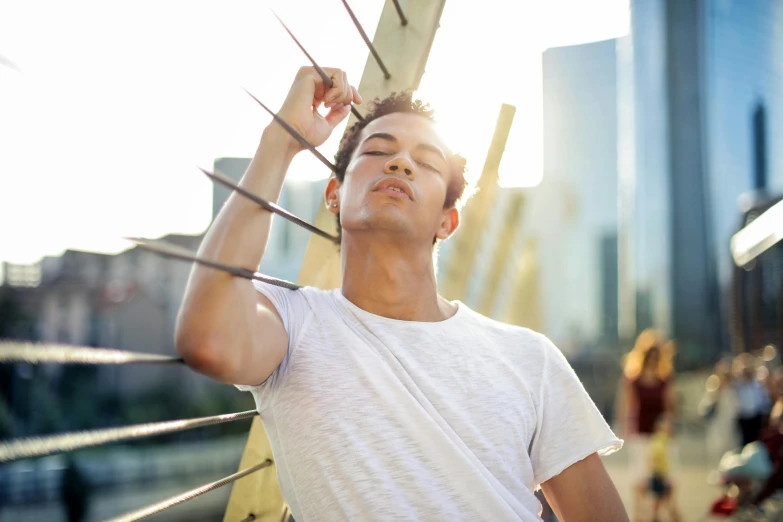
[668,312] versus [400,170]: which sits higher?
[400,170]

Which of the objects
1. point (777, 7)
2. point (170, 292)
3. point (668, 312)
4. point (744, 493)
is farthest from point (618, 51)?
point (744, 493)

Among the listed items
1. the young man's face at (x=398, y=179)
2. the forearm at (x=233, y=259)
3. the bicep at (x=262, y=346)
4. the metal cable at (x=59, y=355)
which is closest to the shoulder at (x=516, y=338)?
the young man's face at (x=398, y=179)

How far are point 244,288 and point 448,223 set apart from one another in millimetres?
882

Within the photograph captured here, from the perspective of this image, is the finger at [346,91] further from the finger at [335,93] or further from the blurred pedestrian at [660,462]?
the blurred pedestrian at [660,462]

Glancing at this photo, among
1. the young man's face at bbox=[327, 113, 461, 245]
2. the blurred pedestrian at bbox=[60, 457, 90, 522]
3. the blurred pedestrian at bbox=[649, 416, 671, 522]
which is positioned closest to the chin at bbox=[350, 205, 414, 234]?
the young man's face at bbox=[327, 113, 461, 245]

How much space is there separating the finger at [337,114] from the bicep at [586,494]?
0.85m

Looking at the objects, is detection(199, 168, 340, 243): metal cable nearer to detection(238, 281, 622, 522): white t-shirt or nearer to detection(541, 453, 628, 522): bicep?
detection(238, 281, 622, 522): white t-shirt

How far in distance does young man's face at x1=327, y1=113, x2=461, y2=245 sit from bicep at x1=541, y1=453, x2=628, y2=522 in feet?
1.94

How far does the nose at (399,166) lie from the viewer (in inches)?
69.9

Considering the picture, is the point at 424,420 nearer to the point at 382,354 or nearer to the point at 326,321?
the point at 382,354

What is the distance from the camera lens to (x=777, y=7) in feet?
230

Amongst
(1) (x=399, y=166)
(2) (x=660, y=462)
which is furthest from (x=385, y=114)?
(2) (x=660, y=462)

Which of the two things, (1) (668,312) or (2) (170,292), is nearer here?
(2) (170,292)

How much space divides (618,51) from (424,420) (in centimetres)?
7917
